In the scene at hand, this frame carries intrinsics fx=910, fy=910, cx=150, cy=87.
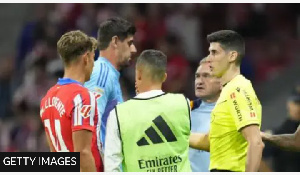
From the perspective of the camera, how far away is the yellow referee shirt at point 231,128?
7020 mm

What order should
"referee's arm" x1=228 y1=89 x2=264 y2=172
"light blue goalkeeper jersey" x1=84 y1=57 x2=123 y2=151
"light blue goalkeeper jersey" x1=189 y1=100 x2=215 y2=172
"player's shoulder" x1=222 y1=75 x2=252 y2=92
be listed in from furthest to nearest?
"light blue goalkeeper jersey" x1=189 y1=100 x2=215 y2=172, "light blue goalkeeper jersey" x1=84 y1=57 x2=123 y2=151, "player's shoulder" x1=222 y1=75 x2=252 y2=92, "referee's arm" x1=228 y1=89 x2=264 y2=172

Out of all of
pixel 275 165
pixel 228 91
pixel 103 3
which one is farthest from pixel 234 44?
pixel 103 3

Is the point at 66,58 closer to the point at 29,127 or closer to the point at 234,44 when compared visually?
the point at 234,44

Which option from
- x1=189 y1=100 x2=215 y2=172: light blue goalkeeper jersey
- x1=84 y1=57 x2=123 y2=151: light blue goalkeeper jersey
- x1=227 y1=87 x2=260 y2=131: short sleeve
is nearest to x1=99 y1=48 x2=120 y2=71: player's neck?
x1=84 y1=57 x2=123 y2=151: light blue goalkeeper jersey

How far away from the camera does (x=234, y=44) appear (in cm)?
735

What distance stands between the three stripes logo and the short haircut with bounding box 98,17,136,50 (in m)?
1.44

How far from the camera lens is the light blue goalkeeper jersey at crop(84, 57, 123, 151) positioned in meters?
7.78

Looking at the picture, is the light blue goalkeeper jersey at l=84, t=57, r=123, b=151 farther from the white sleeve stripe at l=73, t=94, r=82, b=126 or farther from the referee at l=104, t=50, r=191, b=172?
the white sleeve stripe at l=73, t=94, r=82, b=126

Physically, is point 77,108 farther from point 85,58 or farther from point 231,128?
point 231,128

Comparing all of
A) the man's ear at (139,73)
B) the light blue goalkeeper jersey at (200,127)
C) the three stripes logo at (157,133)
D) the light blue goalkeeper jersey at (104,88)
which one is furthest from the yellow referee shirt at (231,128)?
the light blue goalkeeper jersey at (200,127)

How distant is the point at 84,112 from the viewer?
267 inches

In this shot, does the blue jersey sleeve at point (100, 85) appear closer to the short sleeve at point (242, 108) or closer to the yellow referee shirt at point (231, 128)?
the yellow referee shirt at point (231, 128)

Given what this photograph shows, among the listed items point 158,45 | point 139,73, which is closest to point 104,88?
point 139,73

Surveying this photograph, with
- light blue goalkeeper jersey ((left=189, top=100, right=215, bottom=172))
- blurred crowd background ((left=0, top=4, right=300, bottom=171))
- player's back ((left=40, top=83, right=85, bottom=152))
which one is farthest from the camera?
blurred crowd background ((left=0, top=4, right=300, bottom=171))
